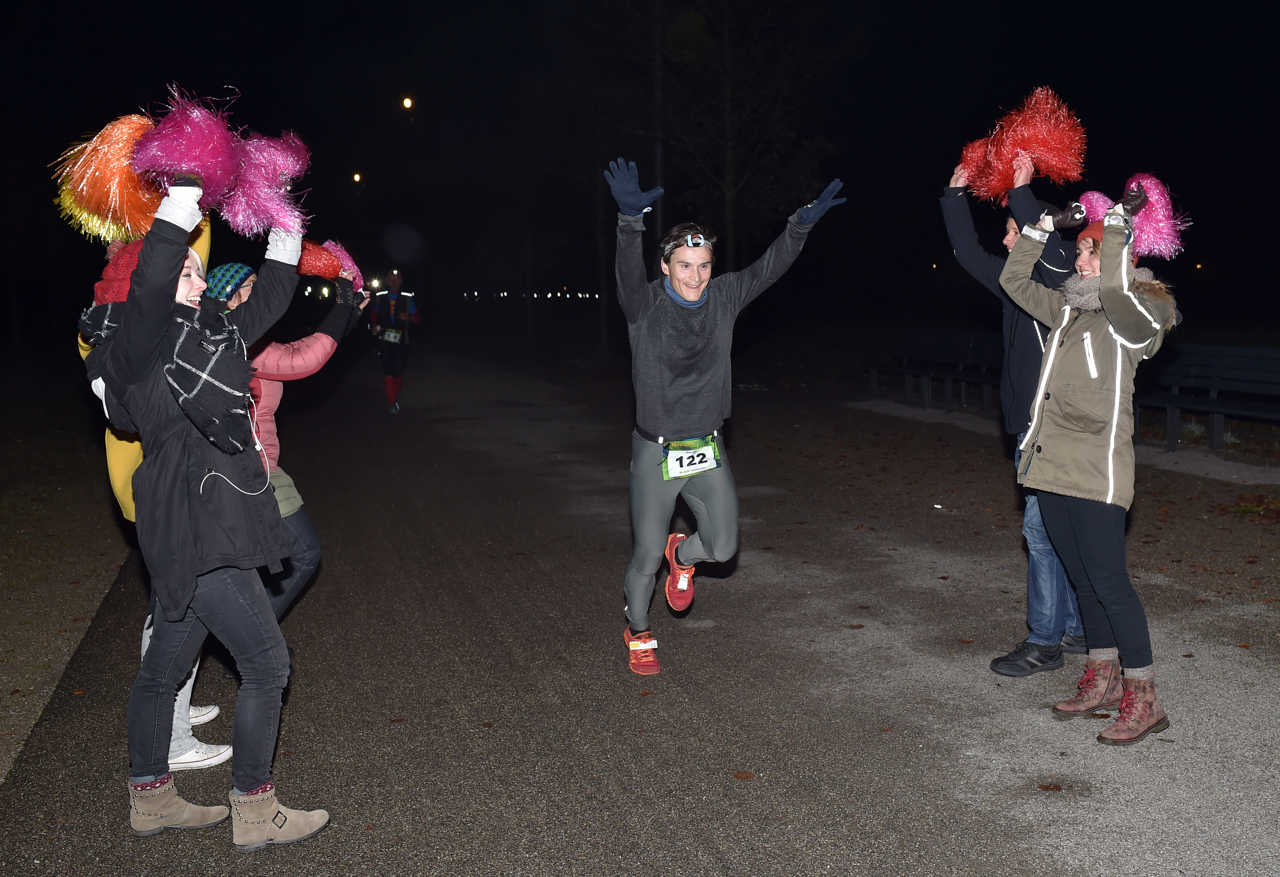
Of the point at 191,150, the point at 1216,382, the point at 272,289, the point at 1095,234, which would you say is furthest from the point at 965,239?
the point at 1216,382

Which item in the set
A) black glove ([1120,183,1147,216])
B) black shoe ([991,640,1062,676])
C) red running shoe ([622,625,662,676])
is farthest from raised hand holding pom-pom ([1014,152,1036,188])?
red running shoe ([622,625,662,676])

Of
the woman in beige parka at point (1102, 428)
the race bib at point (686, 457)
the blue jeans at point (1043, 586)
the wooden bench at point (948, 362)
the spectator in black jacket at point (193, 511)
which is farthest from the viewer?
the wooden bench at point (948, 362)

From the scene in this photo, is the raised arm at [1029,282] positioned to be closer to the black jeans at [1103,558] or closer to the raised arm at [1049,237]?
the raised arm at [1049,237]

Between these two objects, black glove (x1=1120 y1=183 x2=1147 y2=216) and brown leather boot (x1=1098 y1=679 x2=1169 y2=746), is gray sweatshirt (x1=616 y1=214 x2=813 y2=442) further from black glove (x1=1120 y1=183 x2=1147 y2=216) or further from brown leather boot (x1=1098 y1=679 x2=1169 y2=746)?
brown leather boot (x1=1098 y1=679 x2=1169 y2=746)

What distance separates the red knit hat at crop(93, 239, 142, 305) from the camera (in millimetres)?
3811

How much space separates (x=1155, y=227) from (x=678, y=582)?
2.85 metres

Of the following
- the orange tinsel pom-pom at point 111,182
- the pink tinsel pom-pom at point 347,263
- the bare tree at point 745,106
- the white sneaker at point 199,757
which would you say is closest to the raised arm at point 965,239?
the pink tinsel pom-pom at point 347,263

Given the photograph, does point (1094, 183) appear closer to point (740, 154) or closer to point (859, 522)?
point (740, 154)

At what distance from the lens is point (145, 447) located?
3541mm

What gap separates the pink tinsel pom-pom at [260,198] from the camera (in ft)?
12.8

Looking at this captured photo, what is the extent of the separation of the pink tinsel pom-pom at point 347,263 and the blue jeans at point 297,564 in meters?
1.09

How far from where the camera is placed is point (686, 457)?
498 cm

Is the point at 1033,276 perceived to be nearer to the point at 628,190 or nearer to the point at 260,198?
the point at 628,190

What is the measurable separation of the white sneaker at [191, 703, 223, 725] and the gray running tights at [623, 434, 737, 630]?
198 centimetres
